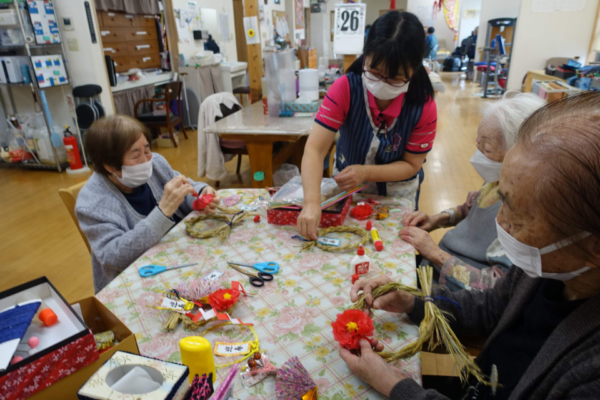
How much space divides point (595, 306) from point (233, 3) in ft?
31.6

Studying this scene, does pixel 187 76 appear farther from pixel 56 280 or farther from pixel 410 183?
pixel 410 183

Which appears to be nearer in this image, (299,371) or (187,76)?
(299,371)

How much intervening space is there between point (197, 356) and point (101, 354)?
173 millimetres

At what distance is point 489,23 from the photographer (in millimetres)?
9938

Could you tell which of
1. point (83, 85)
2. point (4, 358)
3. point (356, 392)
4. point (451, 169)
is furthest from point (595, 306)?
point (83, 85)

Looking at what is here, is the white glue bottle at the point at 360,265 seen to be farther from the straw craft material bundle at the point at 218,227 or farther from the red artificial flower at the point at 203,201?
the red artificial flower at the point at 203,201

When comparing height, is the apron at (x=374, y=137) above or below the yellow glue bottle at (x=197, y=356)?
above

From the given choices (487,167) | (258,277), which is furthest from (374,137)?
(258,277)

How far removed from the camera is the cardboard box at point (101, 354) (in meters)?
0.66

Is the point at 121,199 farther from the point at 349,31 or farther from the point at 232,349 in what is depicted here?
the point at 349,31

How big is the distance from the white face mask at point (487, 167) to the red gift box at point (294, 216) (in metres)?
0.53

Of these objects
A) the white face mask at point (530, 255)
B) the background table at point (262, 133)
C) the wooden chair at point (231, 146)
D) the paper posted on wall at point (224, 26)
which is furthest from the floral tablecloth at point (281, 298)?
the paper posted on wall at point (224, 26)

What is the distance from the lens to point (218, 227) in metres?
1.52

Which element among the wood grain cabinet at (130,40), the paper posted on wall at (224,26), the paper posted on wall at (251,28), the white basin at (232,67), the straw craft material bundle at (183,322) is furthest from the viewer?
the paper posted on wall at (224,26)
